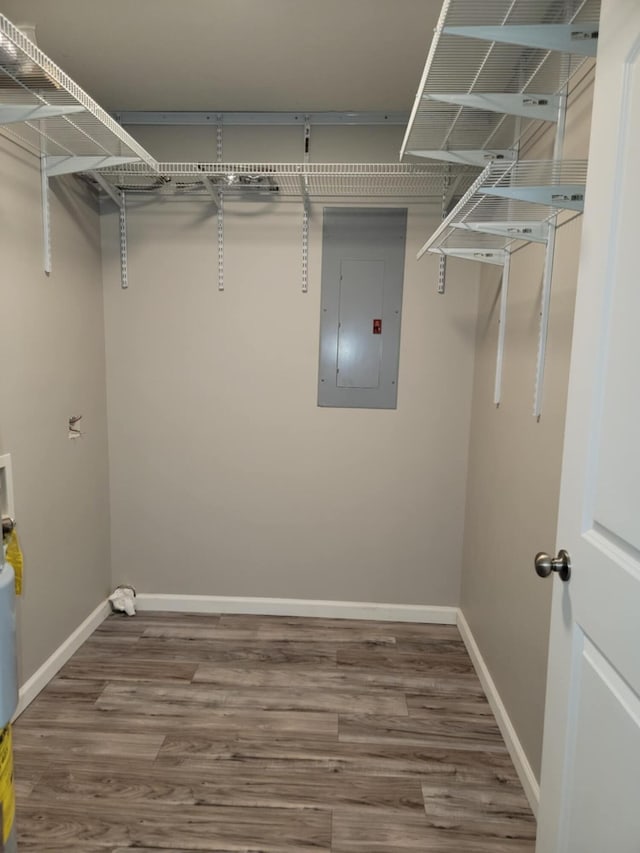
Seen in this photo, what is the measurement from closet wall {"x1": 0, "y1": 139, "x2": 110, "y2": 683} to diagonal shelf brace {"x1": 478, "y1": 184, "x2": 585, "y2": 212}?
1767 mm

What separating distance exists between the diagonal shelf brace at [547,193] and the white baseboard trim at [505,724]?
1660 millimetres

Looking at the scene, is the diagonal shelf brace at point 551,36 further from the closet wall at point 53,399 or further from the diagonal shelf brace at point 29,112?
the closet wall at point 53,399

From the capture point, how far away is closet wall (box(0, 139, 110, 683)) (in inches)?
76.0

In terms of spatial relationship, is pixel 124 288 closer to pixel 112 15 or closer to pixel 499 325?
pixel 112 15

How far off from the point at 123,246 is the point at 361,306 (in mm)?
1283

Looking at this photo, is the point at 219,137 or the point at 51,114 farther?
the point at 219,137

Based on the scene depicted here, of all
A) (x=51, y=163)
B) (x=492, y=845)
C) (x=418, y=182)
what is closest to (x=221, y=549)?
(x=492, y=845)

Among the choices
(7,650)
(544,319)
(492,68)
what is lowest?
(7,650)

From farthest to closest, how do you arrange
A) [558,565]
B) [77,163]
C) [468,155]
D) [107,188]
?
[107,188], [77,163], [468,155], [558,565]

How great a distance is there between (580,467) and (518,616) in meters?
1.07

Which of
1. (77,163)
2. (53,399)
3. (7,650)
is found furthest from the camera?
(53,399)

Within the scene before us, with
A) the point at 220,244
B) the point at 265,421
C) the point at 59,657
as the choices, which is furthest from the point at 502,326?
the point at 59,657

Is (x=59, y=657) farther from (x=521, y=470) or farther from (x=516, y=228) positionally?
(x=516, y=228)

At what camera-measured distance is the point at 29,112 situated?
150cm
